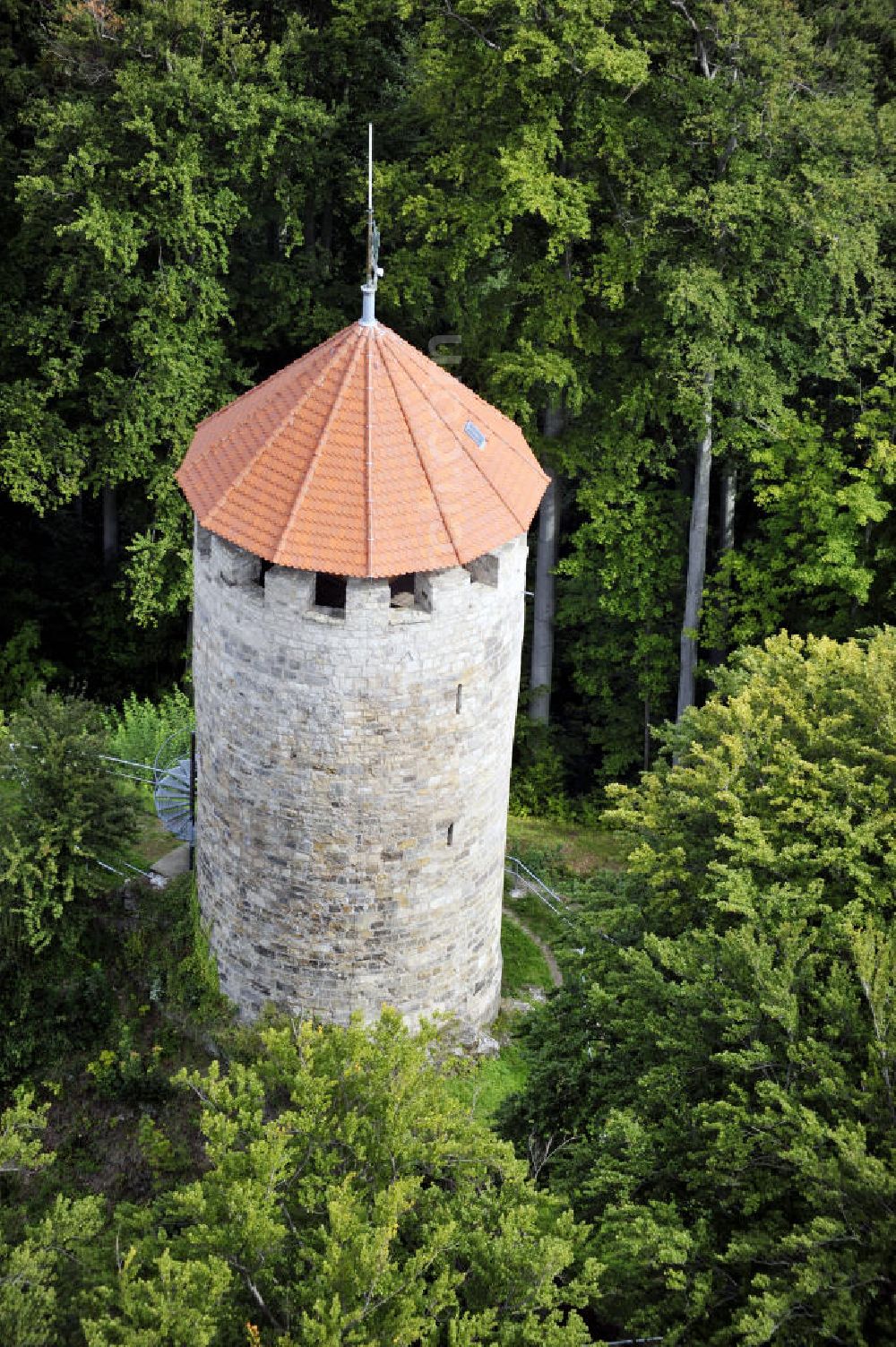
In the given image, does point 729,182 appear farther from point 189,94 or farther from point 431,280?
point 189,94

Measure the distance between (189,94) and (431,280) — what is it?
547 centimetres

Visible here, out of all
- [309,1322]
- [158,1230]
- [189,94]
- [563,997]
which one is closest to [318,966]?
[563,997]

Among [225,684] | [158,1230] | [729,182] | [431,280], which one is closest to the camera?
[158,1230]

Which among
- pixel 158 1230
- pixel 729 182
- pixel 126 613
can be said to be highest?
pixel 729 182

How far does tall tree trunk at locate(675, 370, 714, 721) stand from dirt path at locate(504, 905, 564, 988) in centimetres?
458

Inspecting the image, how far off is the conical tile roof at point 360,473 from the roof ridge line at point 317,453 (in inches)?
0.5

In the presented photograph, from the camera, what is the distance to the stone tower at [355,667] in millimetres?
14727

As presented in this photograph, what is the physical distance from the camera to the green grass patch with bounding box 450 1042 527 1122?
17438 millimetres

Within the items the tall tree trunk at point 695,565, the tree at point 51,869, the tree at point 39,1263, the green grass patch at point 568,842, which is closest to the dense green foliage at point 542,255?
the tall tree trunk at point 695,565

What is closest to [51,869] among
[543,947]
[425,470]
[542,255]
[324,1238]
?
[543,947]

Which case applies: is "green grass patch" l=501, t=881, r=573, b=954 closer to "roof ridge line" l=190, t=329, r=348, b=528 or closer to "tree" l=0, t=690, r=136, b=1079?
"tree" l=0, t=690, r=136, b=1079

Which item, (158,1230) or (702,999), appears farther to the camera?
(702,999)

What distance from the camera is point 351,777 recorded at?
15.4 m

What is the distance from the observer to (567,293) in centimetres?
2205
